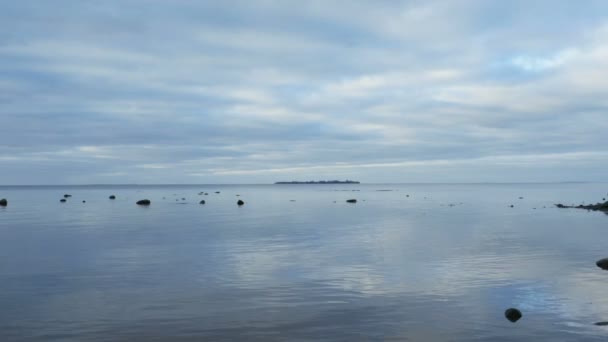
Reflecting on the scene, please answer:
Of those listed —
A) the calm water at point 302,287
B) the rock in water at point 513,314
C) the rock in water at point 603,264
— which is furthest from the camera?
the rock in water at point 603,264

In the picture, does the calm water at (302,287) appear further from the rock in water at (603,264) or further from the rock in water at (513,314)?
the rock in water at (603,264)

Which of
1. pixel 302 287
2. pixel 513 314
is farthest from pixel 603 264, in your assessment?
pixel 302 287

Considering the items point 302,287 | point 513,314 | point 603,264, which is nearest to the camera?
point 513,314

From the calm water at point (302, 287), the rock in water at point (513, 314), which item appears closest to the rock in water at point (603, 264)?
the calm water at point (302, 287)

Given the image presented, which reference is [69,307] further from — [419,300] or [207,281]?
[419,300]

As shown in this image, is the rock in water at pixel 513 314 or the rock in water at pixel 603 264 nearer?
the rock in water at pixel 513 314

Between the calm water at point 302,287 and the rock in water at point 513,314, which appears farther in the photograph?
the rock in water at point 513,314

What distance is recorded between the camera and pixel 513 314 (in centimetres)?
2136

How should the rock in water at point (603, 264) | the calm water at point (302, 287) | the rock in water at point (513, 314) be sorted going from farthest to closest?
1. the rock in water at point (603, 264)
2. the rock in water at point (513, 314)
3. the calm water at point (302, 287)

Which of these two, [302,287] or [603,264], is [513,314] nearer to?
[302,287]

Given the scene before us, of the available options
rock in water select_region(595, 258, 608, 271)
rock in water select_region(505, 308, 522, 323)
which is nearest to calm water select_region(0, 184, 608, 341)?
rock in water select_region(505, 308, 522, 323)

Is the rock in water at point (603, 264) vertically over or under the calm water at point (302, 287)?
over

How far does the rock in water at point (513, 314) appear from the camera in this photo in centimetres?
2127

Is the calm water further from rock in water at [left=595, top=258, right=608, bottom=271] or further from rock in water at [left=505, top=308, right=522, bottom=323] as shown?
rock in water at [left=595, top=258, right=608, bottom=271]
